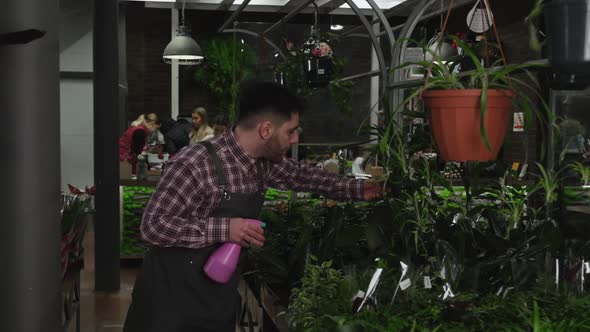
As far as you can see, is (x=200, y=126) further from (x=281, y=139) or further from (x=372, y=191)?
(x=281, y=139)

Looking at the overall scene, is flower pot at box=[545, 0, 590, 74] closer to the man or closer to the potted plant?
the potted plant

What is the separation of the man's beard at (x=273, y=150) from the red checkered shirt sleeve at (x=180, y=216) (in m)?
0.25

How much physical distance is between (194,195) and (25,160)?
1.34 m

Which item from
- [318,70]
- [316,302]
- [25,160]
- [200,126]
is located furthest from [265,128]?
[200,126]

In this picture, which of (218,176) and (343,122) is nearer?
(218,176)

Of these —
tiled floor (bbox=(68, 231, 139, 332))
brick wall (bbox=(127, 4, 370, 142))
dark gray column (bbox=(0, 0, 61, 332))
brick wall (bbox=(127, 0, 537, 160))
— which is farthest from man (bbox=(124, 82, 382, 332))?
brick wall (bbox=(127, 4, 370, 142))

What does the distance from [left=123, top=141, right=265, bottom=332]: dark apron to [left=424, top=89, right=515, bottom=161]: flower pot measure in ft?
3.67

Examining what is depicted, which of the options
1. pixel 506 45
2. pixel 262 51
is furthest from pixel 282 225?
pixel 506 45

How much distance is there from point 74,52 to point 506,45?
5.65 metres

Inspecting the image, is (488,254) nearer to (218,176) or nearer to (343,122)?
(218,176)

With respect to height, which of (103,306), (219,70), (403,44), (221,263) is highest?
(219,70)

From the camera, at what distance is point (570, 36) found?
5.99 feet

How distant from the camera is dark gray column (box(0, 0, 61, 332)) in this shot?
1.79m

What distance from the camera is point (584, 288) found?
2373 mm
